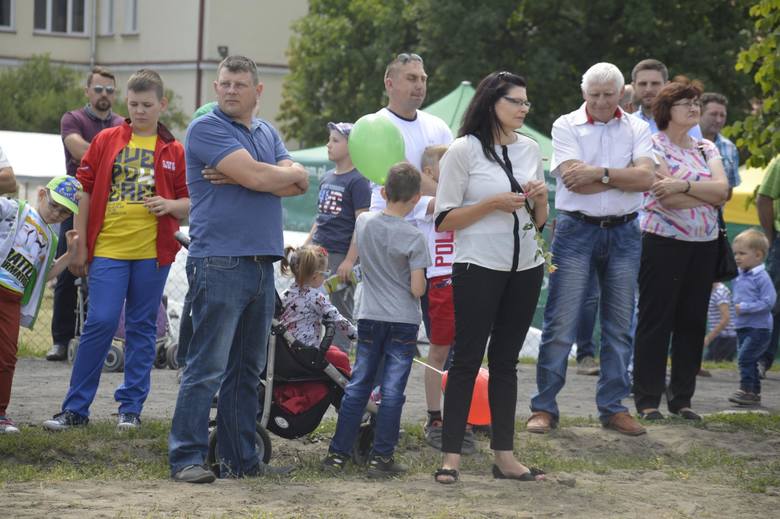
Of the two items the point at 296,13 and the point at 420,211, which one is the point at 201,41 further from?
the point at 420,211

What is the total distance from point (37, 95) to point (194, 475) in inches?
1074

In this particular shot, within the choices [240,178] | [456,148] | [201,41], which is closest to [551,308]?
[456,148]

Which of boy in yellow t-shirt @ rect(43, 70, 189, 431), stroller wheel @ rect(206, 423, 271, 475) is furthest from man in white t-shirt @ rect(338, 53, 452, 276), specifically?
stroller wheel @ rect(206, 423, 271, 475)

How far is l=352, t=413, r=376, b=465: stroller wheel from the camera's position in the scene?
7.13 metres

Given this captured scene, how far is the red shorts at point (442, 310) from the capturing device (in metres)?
7.54

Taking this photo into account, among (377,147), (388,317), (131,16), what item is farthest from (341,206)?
(131,16)

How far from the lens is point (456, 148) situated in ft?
21.9

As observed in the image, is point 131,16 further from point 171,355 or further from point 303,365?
point 303,365

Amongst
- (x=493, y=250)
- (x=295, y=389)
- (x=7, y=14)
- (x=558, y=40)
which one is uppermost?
(x=7, y=14)

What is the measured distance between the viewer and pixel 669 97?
8.48 m

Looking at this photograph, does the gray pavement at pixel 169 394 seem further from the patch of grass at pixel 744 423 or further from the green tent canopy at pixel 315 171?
the green tent canopy at pixel 315 171

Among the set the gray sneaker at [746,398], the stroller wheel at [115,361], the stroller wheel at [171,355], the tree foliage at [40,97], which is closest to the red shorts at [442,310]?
the gray sneaker at [746,398]

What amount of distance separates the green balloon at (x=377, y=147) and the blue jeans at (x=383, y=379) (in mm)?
1120

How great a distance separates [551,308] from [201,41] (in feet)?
105
